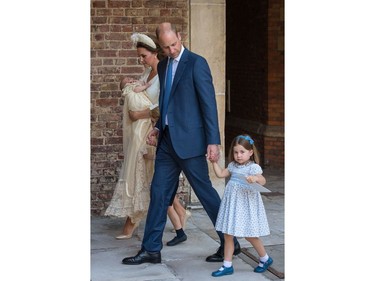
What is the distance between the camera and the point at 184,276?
6824 millimetres

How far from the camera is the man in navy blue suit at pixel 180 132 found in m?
6.81

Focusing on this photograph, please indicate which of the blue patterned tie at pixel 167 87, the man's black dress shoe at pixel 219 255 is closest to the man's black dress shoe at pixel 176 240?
the man's black dress shoe at pixel 219 255

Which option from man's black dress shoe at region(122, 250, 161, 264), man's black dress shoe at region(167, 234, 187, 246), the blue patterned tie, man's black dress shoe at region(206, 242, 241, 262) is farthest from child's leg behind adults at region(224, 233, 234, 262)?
man's black dress shoe at region(167, 234, 187, 246)

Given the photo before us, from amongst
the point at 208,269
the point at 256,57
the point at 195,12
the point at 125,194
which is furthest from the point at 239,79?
the point at 208,269

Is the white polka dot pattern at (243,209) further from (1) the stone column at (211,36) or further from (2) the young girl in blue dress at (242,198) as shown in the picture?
(1) the stone column at (211,36)

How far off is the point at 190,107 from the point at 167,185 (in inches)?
24.3

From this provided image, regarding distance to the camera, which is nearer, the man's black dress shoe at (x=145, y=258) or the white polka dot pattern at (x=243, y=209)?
the white polka dot pattern at (x=243, y=209)

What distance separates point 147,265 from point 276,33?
5913mm

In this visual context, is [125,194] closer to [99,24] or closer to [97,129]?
[97,129]

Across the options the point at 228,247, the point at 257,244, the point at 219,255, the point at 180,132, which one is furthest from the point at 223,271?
the point at 180,132

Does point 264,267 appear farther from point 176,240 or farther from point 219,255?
point 176,240

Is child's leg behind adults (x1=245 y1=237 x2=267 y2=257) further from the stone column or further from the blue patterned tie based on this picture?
the stone column

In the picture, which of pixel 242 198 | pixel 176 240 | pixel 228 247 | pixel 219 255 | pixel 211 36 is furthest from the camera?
pixel 211 36

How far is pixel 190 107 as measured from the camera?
271 inches
